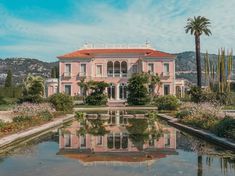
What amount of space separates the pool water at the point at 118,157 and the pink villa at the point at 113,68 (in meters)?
37.6

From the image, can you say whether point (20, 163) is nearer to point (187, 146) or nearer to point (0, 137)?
point (0, 137)

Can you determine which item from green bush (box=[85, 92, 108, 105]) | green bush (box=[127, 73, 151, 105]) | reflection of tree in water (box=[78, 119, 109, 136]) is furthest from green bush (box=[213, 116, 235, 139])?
green bush (box=[85, 92, 108, 105])

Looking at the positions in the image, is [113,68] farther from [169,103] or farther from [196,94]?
[169,103]

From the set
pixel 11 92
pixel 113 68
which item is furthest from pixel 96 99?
pixel 11 92

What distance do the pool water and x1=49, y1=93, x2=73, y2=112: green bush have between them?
13.0m

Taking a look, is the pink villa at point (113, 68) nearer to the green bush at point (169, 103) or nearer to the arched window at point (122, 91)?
the arched window at point (122, 91)

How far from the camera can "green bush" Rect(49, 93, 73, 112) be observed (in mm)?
25844

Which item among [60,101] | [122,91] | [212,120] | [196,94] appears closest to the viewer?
[212,120]

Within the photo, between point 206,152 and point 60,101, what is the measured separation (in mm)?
17939

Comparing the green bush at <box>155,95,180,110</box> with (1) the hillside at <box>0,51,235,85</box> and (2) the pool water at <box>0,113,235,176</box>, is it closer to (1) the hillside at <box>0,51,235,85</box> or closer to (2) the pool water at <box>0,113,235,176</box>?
(2) the pool water at <box>0,113,235,176</box>

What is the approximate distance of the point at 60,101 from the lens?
Result: 26172mm

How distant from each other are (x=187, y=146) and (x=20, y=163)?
5.24 m

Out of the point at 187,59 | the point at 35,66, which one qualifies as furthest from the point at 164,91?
the point at 187,59

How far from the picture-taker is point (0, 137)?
11.4 meters
